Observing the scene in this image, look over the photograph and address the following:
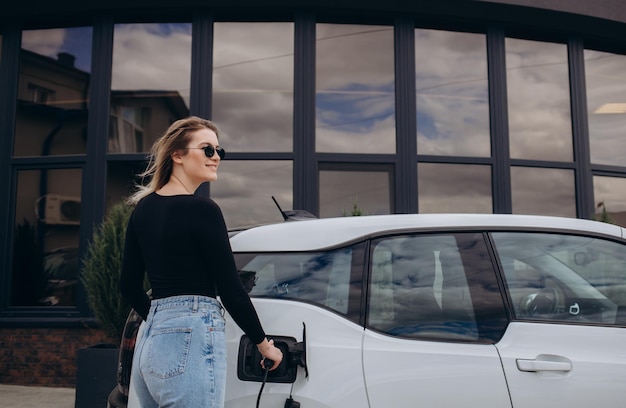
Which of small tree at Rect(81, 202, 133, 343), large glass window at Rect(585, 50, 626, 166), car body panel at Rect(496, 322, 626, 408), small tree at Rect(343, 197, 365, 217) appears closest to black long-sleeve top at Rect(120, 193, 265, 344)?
car body panel at Rect(496, 322, 626, 408)

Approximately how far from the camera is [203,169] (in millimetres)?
2293

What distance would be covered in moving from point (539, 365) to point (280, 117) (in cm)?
604

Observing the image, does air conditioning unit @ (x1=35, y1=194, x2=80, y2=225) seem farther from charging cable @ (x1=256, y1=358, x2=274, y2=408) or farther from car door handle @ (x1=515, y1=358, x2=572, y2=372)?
car door handle @ (x1=515, y1=358, x2=572, y2=372)

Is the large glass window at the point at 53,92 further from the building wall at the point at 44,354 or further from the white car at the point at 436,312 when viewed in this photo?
the white car at the point at 436,312

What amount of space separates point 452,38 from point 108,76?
4.90m

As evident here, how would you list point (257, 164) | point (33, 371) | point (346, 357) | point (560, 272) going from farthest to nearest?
point (257, 164), point (33, 371), point (560, 272), point (346, 357)

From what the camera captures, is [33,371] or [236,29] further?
[236,29]

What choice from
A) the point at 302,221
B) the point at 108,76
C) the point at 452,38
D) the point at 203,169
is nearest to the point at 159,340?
the point at 203,169

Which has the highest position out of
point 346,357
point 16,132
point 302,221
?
point 16,132

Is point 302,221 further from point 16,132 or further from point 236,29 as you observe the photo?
point 16,132

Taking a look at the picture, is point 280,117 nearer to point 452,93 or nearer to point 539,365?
point 452,93

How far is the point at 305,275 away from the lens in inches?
96.8

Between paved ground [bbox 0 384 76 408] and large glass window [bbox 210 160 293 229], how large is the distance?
9.25 feet

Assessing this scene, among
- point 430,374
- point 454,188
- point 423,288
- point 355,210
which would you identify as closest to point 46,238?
point 355,210
